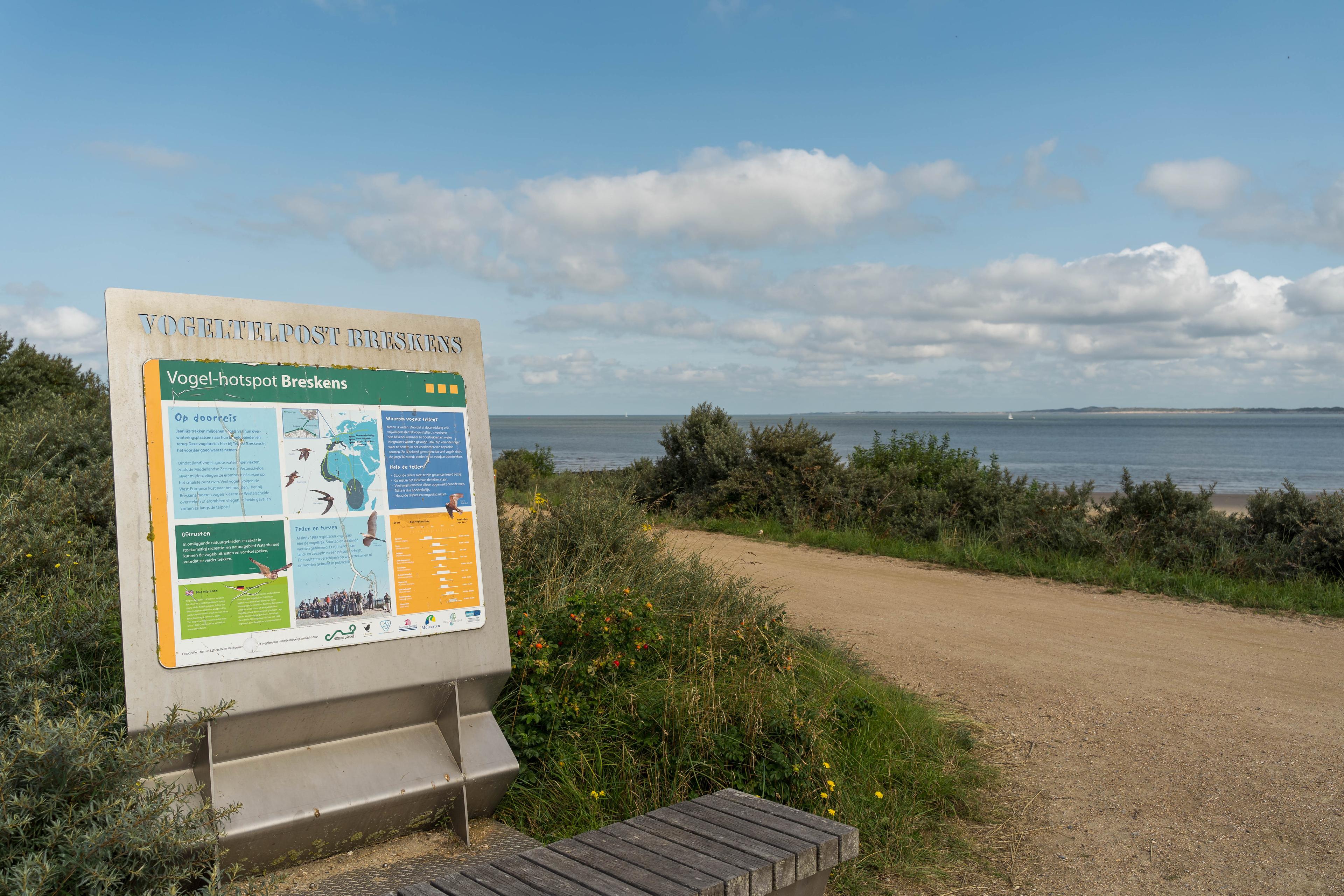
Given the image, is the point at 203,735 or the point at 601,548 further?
the point at 601,548

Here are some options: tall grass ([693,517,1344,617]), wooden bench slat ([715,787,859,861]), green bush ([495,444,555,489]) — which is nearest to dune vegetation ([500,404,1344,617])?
tall grass ([693,517,1344,617])

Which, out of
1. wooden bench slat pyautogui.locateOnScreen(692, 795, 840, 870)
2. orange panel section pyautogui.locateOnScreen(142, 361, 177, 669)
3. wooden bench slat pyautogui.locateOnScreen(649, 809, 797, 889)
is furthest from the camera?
orange panel section pyautogui.locateOnScreen(142, 361, 177, 669)

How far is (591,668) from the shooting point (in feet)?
14.4

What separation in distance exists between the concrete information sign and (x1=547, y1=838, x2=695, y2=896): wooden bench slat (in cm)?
80

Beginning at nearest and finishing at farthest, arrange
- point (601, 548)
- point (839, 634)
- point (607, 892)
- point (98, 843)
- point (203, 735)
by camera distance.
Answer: point (98, 843) < point (607, 892) < point (203, 735) < point (601, 548) < point (839, 634)

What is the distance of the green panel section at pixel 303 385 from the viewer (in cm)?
312

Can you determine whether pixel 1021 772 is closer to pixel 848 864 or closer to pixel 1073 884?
pixel 1073 884

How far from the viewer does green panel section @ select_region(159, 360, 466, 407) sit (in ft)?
10.2

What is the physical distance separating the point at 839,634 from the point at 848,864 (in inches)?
143

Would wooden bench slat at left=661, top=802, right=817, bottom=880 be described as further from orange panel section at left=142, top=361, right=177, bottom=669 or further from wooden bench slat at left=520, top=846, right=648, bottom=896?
orange panel section at left=142, top=361, right=177, bottom=669

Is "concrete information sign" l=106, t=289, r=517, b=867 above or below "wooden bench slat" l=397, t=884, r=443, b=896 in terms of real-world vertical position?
above

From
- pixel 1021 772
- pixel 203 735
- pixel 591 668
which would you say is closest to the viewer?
pixel 203 735

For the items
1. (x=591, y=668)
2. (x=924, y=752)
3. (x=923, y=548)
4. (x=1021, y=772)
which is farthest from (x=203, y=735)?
(x=923, y=548)

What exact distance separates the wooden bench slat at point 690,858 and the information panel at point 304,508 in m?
1.09
